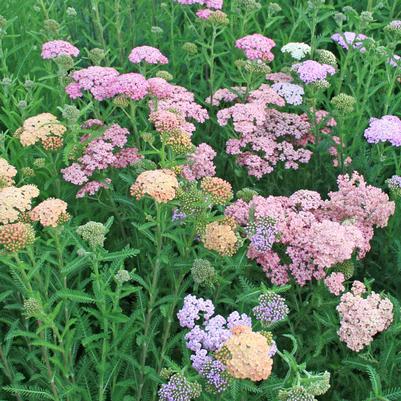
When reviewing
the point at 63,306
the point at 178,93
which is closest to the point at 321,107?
the point at 178,93

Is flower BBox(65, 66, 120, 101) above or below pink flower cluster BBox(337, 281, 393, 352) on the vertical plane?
above

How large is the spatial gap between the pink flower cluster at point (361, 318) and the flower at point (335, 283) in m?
0.12

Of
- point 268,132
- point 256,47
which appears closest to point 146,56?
point 256,47

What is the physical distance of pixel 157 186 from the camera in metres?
2.39

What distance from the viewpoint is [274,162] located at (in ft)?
11.8

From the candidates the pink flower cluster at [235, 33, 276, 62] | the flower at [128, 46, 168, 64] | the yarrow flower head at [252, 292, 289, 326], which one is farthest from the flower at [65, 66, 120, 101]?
the yarrow flower head at [252, 292, 289, 326]

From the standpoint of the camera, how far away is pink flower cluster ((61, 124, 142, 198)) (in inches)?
123

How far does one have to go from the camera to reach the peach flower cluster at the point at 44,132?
304 cm

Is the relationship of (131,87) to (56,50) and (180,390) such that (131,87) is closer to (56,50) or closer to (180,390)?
(56,50)

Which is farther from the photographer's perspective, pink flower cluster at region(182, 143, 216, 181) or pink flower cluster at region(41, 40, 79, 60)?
pink flower cluster at region(41, 40, 79, 60)

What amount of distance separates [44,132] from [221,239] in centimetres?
118

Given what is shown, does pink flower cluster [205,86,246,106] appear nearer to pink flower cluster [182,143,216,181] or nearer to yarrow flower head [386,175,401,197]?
pink flower cluster [182,143,216,181]

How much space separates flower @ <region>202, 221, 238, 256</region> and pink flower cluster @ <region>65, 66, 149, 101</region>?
116 centimetres

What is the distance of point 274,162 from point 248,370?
1.95 m
